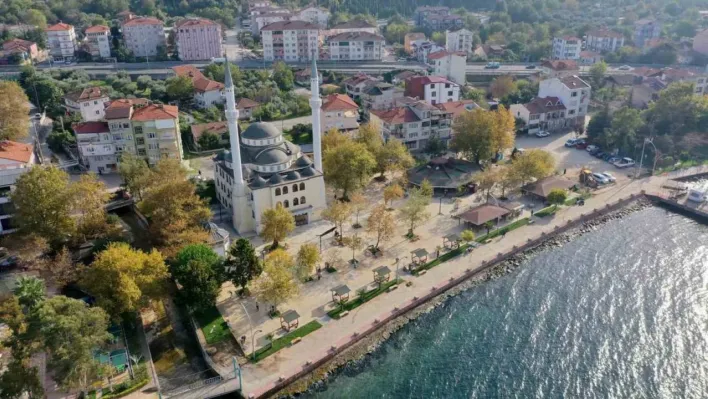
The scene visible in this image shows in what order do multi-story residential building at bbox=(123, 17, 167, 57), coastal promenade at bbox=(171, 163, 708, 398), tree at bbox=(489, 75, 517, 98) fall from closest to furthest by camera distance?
coastal promenade at bbox=(171, 163, 708, 398) < tree at bbox=(489, 75, 517, 98) < multi-story residential building at bbox=(123, 17, 167, 57)

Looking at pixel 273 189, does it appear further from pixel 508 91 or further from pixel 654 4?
pixel 654 4

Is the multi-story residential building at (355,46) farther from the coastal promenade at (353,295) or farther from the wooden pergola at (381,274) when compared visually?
the wooden pergola at (381,274)

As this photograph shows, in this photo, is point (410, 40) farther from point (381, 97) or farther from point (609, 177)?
point (609, 177)

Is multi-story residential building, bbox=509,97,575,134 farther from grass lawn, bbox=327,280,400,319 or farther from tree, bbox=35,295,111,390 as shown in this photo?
tree, bbox=35,295,111,390

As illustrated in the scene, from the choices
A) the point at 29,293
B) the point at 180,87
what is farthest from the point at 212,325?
the point at 180,87

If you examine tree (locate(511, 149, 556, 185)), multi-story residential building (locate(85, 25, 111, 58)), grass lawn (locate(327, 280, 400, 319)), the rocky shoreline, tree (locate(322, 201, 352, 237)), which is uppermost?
multi-story residential building (locate(85, 25, 111, 58))

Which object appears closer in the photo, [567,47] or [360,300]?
[360,300]

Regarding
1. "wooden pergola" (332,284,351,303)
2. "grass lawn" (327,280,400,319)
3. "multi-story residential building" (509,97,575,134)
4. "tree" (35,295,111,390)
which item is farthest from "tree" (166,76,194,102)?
"tree" (35,295,111,390)
